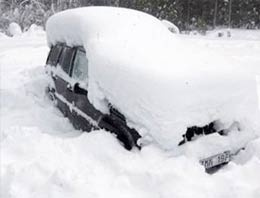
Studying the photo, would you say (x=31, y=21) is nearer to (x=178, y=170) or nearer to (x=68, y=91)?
(x=68, y=91)

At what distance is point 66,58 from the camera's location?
262 inches

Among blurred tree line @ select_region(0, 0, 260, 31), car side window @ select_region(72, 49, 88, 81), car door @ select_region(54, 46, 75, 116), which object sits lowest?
blurred tree line @ select_region(0, 0, 260, 31)

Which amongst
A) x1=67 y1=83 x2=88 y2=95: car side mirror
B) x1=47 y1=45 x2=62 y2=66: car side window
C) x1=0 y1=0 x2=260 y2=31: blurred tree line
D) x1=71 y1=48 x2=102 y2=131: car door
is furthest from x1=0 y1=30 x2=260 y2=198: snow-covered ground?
x1=0 y1=0 x2=260 y2=31: blurred tree line

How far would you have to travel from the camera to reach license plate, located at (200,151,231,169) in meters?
4.77

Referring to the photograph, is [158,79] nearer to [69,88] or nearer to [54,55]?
[69,88]

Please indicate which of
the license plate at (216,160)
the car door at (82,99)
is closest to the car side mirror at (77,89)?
the car door at (82,99)

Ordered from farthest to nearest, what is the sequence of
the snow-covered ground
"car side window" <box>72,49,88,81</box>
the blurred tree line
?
1. the blurred tree line
2. "car side window" <box>72,49,88,81</box>
3. the snow-covered ground

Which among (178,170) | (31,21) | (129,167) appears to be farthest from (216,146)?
(31,21)

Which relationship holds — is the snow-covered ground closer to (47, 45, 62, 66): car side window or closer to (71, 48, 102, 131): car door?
(71, 48, 102, 131): car door

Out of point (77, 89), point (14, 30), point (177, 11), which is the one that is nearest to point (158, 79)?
point (77, 89)

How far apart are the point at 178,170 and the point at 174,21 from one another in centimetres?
2135

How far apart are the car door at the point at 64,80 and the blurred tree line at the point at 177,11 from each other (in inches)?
641

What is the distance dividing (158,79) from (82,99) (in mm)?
1363

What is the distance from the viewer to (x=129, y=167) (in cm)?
452
